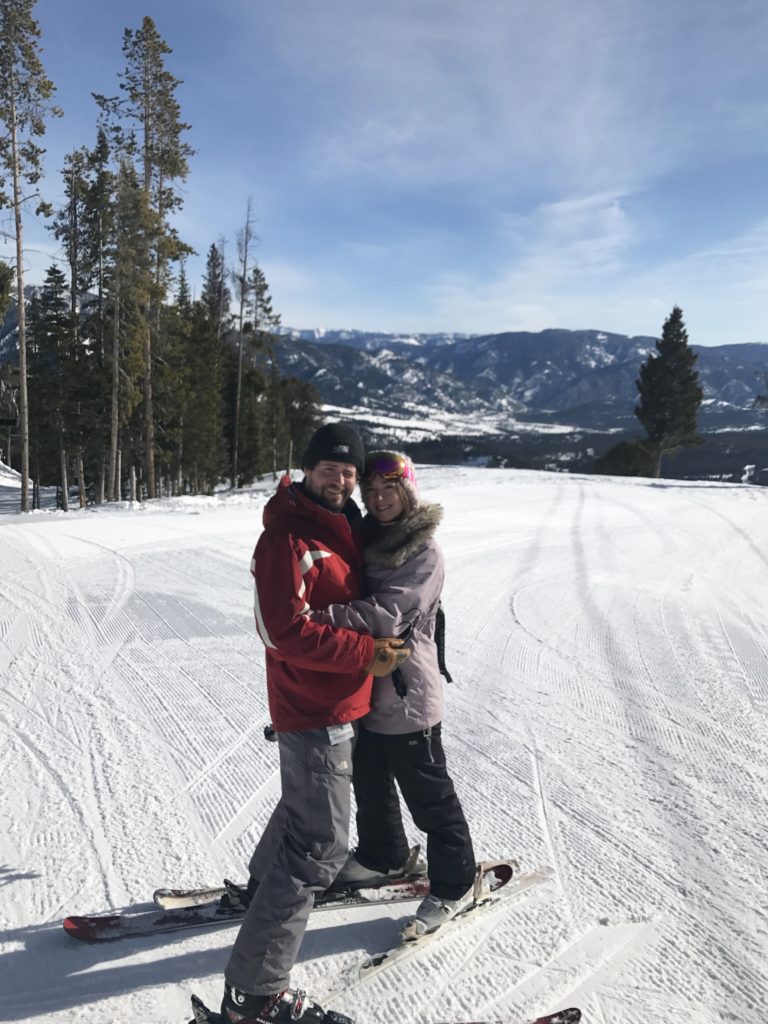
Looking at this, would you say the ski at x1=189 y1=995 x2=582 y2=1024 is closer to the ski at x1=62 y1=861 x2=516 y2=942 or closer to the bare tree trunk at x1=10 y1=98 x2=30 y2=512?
the ski at x1=62 y1=861 x2=516 y2=942

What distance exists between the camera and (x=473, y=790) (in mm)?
3641

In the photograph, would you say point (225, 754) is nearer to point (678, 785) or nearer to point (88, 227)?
point (678, 785)

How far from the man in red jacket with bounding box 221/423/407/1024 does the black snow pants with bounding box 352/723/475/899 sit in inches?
10.6

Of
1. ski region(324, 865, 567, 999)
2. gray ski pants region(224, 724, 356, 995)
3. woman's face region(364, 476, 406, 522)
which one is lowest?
ski region(324, 865, 567, 999)

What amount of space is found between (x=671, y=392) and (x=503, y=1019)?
42.1 metres

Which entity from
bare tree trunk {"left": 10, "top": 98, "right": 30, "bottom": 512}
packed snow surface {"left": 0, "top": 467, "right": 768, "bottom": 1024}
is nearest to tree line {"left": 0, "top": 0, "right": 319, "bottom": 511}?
bare tree trunk {"left": 10, "top": 98, "right": 30, "bottom": 512}

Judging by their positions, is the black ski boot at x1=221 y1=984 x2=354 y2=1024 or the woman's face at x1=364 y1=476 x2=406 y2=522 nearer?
the black ski boot at x1=221 y1=984 x2=354 y2=1024

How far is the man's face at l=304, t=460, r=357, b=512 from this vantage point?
2.24 m

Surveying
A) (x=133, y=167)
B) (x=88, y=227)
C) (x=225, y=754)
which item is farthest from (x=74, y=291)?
(x=225, y=754)

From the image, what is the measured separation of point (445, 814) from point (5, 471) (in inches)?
2330

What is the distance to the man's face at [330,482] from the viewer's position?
2242mm

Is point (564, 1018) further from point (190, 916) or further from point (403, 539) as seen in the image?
point (403, 539)

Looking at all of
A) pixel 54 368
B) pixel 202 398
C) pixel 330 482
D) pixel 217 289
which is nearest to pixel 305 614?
pixel 330 482

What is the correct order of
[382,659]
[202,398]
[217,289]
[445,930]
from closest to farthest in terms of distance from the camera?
[382,659]
[445,930]
[202,398]
[217,289]
